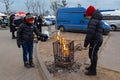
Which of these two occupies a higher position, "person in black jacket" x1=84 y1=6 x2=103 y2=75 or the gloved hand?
"person in black jacket" x1=84 y1=6 x2=103 y2=75

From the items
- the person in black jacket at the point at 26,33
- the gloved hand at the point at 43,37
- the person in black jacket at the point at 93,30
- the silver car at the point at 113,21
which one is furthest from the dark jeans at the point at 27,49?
the silver car at the point at 113,21

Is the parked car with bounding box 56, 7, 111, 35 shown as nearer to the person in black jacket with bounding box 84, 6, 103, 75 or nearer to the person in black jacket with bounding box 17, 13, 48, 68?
the person in black jacket with bounding box 17, 13, 48, 68

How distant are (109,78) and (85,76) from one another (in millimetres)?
682

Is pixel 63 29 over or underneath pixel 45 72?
underneath

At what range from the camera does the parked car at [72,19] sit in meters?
28.5

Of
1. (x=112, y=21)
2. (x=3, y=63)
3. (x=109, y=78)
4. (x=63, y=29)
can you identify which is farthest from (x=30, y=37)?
(x=112, y=21)

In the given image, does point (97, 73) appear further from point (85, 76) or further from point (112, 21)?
point (112, 21)

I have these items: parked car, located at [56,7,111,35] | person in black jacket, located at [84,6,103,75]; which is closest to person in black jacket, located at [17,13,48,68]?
person in black jacket, located at [84,6,103,75]

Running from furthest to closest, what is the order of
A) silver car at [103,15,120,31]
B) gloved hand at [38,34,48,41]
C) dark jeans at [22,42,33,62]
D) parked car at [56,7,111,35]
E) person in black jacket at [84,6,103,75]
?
silver car at [103,15,120,31], parked car at [56,7,111,35], dark jeans at [22,42,33,62], gloved hand at [38,34,48,41], person in black jacket at [84,6,103,75]

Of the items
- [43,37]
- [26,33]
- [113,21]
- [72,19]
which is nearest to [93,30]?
[43,37]

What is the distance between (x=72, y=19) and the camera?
29.5 m

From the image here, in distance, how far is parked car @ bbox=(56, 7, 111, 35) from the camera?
28.5 meters

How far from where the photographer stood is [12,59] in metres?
11.9

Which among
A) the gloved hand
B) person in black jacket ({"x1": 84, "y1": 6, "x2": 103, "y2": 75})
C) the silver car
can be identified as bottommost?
the silver car
